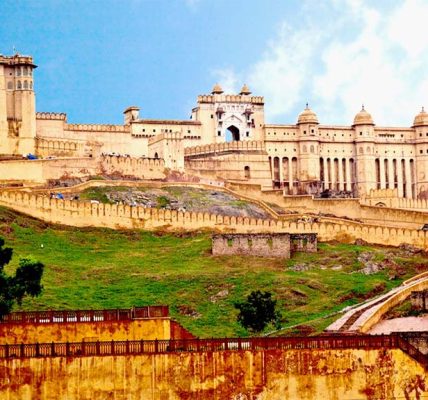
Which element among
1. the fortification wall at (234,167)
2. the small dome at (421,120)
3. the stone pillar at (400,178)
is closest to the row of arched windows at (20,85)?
the fortification wall at (234,167)

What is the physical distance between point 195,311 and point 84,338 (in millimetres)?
21681

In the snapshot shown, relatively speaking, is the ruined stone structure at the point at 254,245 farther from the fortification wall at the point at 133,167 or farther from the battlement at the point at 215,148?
the battlement at the point at 215,148

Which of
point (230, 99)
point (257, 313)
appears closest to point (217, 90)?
point (230, 99)

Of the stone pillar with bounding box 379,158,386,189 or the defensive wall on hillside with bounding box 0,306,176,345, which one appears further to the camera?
the stone pillar with bounding box 379,158,386,189

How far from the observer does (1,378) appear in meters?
36.7

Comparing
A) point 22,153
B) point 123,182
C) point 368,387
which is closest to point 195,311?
point 368,387

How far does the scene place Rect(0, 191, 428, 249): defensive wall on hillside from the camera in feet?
261

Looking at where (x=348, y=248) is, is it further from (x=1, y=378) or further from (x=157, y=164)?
(x=1, y=378)

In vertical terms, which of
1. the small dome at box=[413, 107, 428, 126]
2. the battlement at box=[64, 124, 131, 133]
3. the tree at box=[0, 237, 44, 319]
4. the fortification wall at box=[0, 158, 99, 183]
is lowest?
the tree at box=[0, 237, 44, 319]

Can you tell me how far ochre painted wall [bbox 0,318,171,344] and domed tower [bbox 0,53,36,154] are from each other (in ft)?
186

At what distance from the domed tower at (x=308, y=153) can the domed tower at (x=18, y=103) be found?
2379cm

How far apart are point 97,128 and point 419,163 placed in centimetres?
2912

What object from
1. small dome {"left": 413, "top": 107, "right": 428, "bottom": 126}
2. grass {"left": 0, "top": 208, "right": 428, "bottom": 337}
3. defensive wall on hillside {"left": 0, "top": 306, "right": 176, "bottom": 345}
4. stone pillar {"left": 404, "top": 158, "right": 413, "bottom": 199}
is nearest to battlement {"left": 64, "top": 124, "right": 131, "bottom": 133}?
stone pillar {"left": 404, "top": 158, "right": 413, "bottom": 199}

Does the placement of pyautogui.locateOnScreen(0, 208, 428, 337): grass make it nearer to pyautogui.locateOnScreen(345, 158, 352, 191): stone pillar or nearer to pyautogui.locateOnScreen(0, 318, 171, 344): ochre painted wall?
pyautogui.locateOnScreen(0, 318, 171, 344): ochre painted wall
